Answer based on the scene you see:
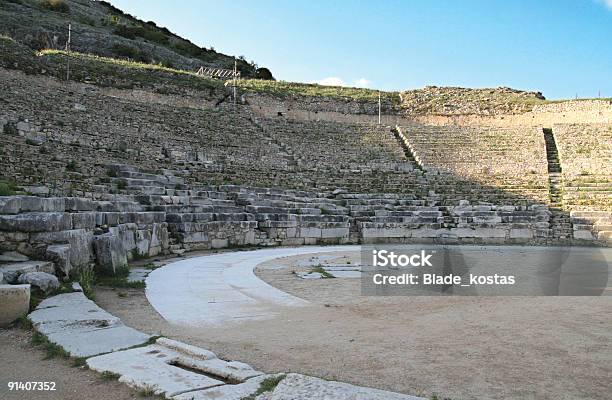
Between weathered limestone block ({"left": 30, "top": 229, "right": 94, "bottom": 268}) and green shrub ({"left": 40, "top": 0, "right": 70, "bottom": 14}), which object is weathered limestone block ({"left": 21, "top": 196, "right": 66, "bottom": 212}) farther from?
green shrub ({"left": 40, "top": 0, "right": 70, "bottom": 14})

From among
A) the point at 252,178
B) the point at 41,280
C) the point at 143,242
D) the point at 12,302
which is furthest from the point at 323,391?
the point at 252,178

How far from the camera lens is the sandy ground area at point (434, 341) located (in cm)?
328

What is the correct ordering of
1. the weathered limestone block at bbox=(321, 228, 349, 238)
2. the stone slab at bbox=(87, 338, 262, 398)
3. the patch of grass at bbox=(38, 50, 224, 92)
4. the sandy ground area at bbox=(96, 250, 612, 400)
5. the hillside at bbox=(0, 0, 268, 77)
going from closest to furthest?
the stone slab at bbox=(87, 338, 262, 398), the sandy ground area at bbox=(96, 250, 612, 400), the weathered limestone block at bbox=(321, 228, 349, 238), the patch of grass at bbox=(38, 50, 224, 92), the hillside at bbox=(0, 0, 268, 77)

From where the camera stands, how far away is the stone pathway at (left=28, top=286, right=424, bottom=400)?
2.96 metres

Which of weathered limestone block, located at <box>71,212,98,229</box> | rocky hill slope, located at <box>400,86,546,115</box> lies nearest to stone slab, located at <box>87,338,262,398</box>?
weathered limestone block, located at <box>71,212,98,229</box>

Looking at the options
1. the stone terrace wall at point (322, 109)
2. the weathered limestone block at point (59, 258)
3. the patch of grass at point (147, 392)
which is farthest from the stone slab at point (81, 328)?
the stone terrace wall at point (322, 109)

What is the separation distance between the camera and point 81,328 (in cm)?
441

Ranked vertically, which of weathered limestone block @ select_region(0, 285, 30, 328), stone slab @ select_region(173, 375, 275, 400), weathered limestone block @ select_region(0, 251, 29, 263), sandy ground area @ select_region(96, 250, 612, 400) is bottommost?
sandy ground area @ select_region(96, 250, 612, 400)

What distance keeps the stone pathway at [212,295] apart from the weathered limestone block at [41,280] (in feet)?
3.67

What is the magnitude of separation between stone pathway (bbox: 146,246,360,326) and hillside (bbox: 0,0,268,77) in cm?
2852

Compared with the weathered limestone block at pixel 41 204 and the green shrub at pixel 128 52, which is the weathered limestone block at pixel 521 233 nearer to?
the weathered limestone block at pixel 41 204

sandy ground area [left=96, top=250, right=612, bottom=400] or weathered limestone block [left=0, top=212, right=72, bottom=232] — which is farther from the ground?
weathered limestone block [left=0, top=212, right=72, bottom=232]

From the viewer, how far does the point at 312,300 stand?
6.42m

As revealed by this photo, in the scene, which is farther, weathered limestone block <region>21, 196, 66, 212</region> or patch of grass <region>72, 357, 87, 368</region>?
weathered limestone block <region>21, 196, 66, 212</region>
